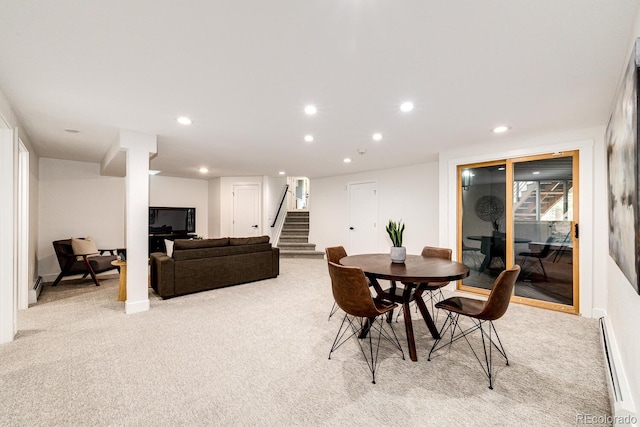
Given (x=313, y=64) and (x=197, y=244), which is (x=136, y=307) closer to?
(x=197, y=244)

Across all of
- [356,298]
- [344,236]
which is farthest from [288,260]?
[356,298]

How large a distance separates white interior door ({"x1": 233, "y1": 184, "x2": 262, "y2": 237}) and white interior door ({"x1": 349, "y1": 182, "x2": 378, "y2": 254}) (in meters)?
2.69

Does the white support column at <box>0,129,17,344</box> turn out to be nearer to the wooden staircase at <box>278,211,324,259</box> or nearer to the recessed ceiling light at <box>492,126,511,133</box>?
the recessed ceiling light at <box>492,126,511,133</box>

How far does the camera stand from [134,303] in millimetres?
3465

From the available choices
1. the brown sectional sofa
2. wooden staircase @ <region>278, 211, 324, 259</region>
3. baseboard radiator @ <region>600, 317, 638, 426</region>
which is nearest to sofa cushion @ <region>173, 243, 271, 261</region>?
the brown sectional sofa

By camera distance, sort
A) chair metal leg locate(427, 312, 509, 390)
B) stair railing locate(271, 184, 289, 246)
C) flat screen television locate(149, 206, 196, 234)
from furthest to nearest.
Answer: stair railing locate(271, 184, 289, 246)
flat screen television locate(149, 206, 196, 234)
chair metal leg locate(427, 312, 509, 390)

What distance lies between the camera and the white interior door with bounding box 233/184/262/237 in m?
7.86

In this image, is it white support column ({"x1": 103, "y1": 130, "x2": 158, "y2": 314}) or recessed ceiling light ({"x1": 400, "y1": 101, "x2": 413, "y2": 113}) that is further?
white support column ({"x1": 103, "y1": 130, "x2": 158, "y2": 314})

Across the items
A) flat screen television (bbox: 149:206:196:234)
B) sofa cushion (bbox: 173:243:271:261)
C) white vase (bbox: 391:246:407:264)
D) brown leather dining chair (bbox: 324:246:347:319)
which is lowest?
sofa cushion (bbox: 173:243:271:261)

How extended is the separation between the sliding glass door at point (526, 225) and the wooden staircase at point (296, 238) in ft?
13.5

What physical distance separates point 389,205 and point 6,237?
5.88 meters

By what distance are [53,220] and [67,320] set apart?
3252 millimetres

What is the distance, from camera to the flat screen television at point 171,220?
696 cm

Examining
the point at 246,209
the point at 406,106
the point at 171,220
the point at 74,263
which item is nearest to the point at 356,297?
the point at 406,106
